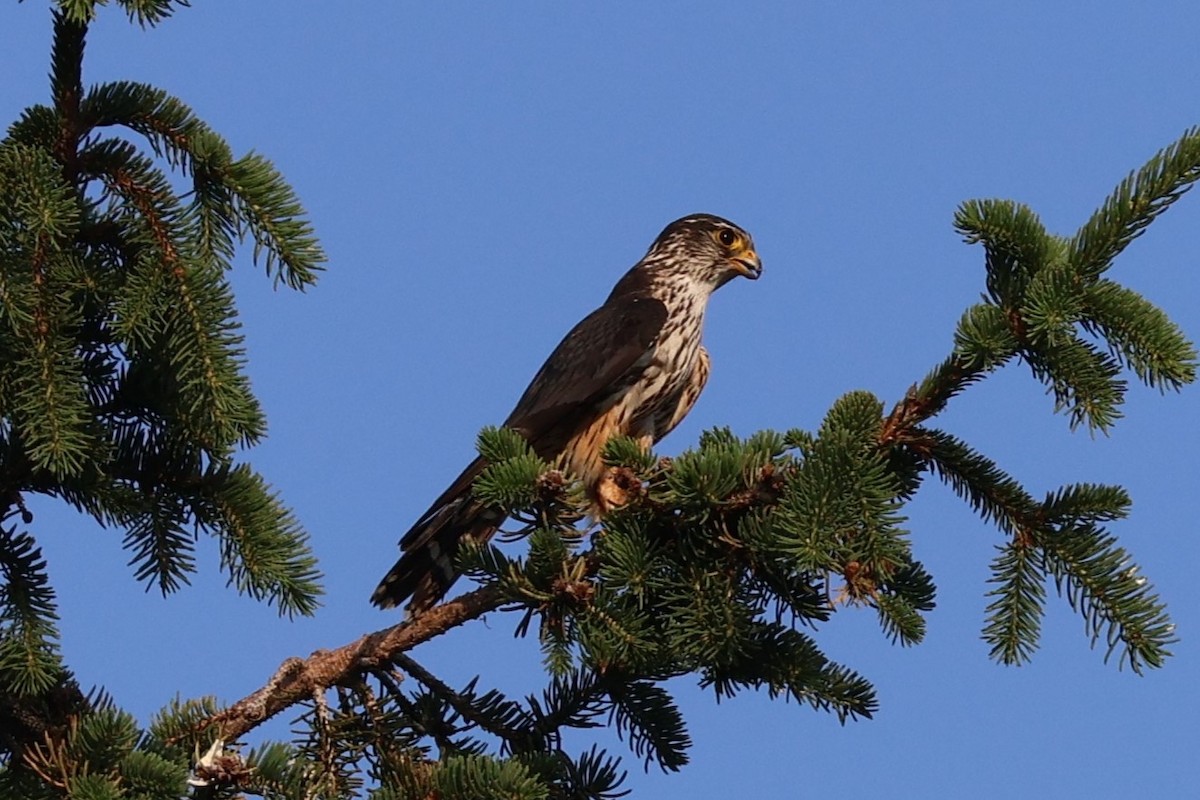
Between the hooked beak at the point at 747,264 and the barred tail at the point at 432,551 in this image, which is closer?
the barred tail at the point at 432,551

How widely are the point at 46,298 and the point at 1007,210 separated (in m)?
2.33

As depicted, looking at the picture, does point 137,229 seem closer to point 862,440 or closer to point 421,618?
point 421,618

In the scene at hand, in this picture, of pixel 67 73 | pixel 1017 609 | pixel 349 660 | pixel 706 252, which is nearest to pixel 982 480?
pixel 1017 609

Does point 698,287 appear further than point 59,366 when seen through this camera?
Yes

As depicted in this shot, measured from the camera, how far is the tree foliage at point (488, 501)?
377 cm

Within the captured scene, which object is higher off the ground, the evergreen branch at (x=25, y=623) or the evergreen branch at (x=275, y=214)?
the evergreen branch at (x=275, y=214)

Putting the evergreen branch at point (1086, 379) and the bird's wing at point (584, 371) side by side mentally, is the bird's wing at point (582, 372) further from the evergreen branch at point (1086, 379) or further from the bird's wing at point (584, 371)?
the evergreen branch at point (1086, 379)

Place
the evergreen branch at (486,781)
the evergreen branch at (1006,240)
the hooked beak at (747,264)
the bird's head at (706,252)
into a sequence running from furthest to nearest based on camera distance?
1. the hooked beak at (747,264)
2. the bird's head at (706,252)
3. the evergreen branch at (1006,240)
4. the evergreen branch at (486,781)

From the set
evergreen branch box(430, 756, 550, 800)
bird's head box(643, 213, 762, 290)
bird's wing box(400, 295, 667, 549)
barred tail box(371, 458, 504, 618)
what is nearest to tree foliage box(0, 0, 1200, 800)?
evergreen branch box(430, 756, 550, 800)

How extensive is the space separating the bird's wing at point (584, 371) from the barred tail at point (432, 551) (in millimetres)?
883

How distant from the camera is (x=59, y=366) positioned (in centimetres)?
406

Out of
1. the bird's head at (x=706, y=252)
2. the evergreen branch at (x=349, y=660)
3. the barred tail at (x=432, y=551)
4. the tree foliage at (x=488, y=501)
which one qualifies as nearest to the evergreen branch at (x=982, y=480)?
the tree foliage at (x=488, y=501)

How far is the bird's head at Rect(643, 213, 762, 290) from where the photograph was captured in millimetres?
8141

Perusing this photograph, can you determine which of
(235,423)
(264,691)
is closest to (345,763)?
(264,691)
